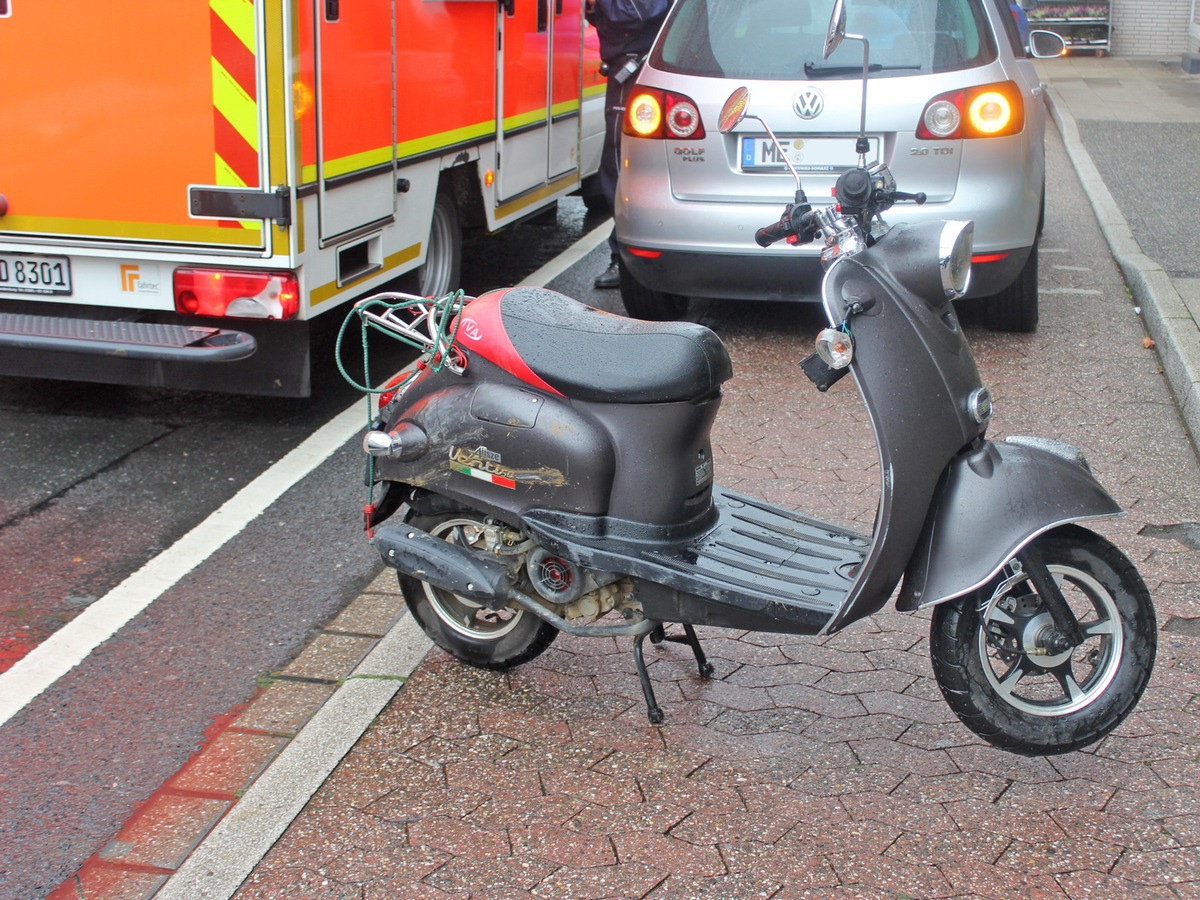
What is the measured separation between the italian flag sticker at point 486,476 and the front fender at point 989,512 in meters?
1.02

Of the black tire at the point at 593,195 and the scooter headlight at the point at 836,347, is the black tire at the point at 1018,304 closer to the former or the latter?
the scooter headlight at the point at 836,347

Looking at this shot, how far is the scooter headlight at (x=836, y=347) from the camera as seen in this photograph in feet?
10.4

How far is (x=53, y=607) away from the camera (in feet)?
14.0

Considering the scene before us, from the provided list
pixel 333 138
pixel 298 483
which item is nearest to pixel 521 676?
pixel 298 483

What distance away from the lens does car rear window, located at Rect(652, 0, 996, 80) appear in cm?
628

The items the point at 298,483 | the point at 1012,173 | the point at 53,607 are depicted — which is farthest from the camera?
the point at 1012,173

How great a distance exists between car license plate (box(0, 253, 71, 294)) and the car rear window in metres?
3.00

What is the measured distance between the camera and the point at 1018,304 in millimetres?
7090

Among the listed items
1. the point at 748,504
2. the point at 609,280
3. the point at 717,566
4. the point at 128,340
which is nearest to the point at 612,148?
the point at 609,280

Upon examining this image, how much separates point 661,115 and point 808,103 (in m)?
0.72

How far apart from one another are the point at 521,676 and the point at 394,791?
0.66 meters

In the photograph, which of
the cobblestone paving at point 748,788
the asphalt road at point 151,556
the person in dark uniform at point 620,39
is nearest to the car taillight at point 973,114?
the asphalt road at point 151,556

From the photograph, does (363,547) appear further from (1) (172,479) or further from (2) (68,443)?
(2) (68,443)

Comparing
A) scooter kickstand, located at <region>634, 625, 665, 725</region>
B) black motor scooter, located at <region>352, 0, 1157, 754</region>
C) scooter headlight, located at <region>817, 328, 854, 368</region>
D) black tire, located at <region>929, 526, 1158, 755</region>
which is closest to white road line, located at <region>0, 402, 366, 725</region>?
black motor scooter, located at <region>352, 0, 1157, 754</region>
